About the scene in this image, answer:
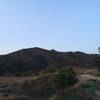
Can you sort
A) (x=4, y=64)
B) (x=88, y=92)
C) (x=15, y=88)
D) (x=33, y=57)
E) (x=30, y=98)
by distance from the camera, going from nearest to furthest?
(x=88, y=92), (x=30, y=98), (x=15, y=88), (x=4, y=64), (x=33, y=57)

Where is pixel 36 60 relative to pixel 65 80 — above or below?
above

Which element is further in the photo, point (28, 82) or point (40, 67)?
point (40, 67)

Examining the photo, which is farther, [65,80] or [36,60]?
[36,60]

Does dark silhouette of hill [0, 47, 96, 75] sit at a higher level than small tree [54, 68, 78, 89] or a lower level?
higher

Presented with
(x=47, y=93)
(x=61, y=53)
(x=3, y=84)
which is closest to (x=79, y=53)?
(x=61, y=53)

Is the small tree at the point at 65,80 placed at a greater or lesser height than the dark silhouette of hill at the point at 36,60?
lesser

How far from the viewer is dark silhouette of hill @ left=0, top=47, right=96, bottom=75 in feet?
208

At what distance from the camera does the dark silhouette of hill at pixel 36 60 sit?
63.5 meters

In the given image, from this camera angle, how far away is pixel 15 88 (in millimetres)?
36688

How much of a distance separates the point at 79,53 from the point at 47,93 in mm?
49038

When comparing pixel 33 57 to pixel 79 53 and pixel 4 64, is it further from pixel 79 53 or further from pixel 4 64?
pixel 79 53

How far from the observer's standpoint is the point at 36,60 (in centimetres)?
6862

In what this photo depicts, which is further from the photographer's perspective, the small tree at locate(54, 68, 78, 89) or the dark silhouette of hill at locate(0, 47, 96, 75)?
the dark silhouette of hill at locate(0, 47, 96, 75)

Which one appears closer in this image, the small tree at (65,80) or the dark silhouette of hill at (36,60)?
the small tree at (65,80)
